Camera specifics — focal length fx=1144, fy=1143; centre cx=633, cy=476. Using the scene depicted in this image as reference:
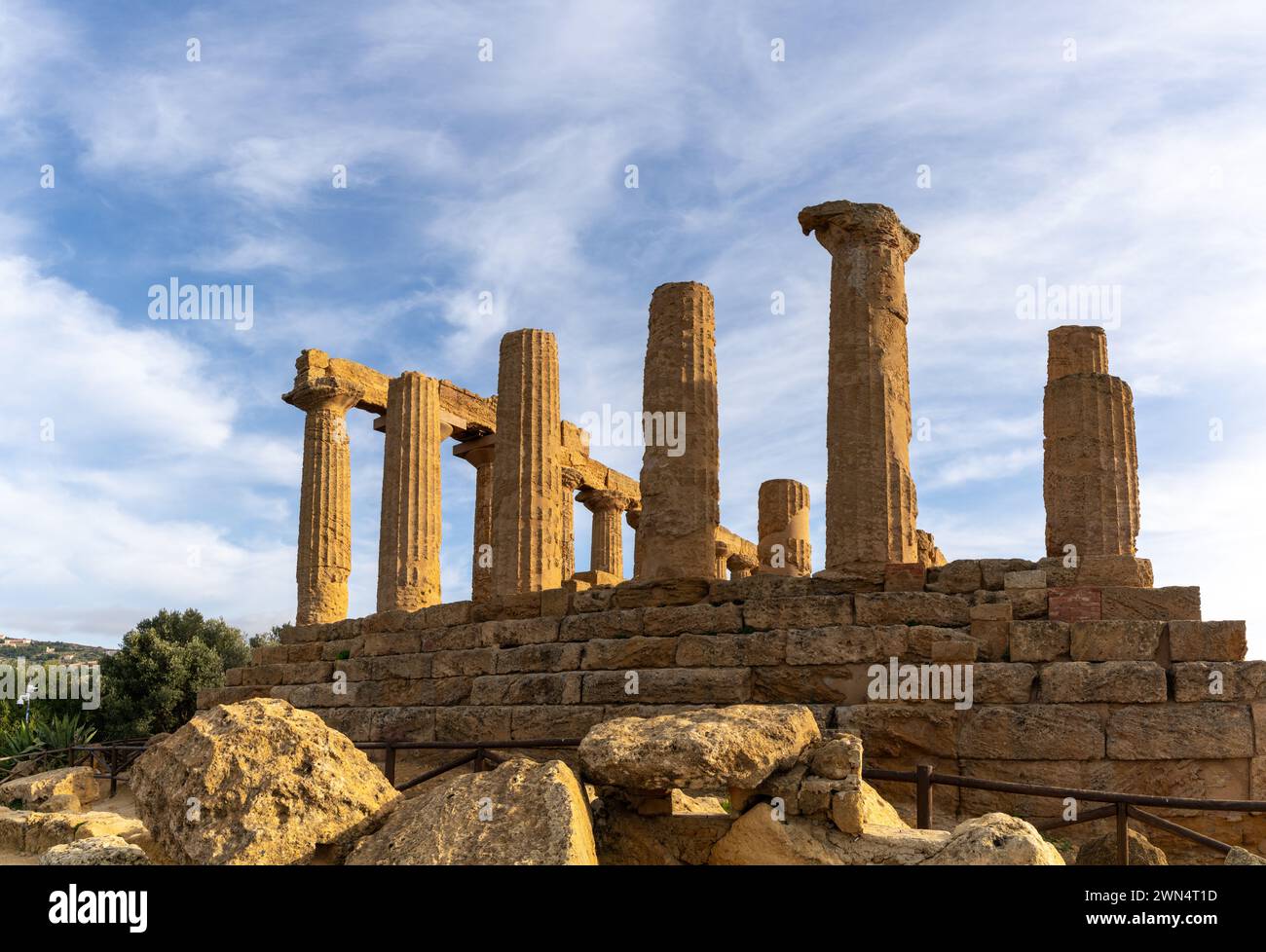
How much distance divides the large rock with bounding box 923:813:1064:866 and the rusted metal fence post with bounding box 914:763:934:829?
4.80ft

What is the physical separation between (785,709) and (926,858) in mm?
1533

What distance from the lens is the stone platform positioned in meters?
10.9

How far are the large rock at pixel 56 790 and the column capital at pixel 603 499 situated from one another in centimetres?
1475

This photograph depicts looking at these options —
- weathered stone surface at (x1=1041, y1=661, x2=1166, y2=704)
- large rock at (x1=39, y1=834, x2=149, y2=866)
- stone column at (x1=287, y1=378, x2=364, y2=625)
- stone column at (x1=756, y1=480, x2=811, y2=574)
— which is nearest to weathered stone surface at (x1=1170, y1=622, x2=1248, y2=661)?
weathered stone surface at (x1=1041, y1=661, x2=1166, y2=704)

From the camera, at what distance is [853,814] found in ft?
Result: 22.2

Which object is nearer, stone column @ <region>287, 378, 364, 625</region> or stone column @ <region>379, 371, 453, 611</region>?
stone column @ <region>379, 371, 453, 611</region>

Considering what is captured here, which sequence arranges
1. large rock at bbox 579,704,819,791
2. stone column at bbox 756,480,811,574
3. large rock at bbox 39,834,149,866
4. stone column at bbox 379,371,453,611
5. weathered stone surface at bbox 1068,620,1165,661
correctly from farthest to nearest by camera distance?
stone column at bbox 756,480,811,574 → stone column at bbox 379,371,453,611 → weathered stone surface at bbox 1068,620,1165,661 → large rock at bbox 579,704,819,791 → large rock at bbox 39,834,149,866

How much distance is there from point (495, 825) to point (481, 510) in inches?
713

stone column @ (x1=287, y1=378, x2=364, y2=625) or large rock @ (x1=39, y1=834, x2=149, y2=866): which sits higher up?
stone column @ (x1=287, y1=378, x2=364, y2=625)

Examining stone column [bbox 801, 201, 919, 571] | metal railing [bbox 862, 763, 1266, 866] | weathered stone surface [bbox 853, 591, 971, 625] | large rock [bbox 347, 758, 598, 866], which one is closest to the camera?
large rock [bbox 347, 758, 598, 866]

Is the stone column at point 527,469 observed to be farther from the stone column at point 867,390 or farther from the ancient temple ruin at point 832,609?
the stone column at point 867,390

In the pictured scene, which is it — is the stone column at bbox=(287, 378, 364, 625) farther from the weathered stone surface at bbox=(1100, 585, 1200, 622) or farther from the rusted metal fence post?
the rusted metal fence post
